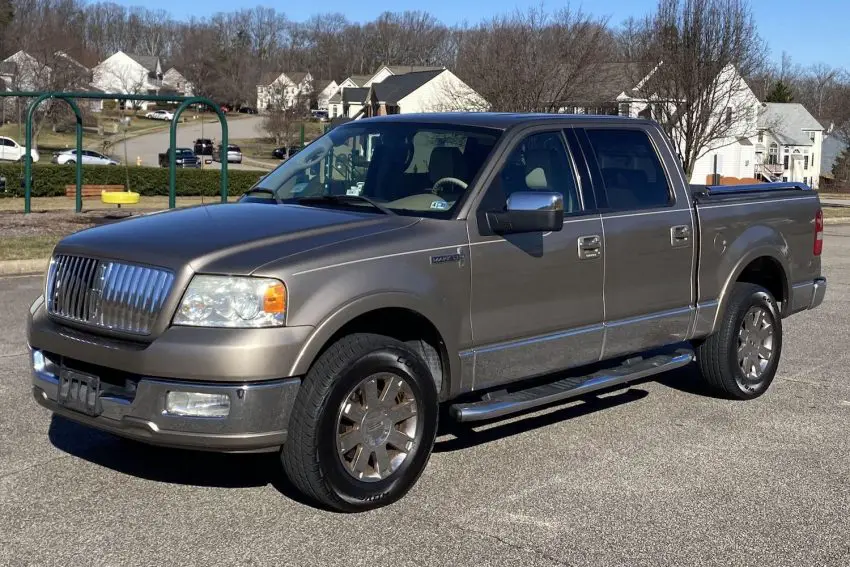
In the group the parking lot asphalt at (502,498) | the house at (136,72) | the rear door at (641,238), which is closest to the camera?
the parking lot asphalt at (502,498)

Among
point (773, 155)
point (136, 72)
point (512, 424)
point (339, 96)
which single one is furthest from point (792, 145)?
point (512, 424)

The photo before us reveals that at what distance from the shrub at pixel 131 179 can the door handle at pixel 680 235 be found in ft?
92.1

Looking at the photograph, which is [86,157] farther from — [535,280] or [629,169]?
[535,280]

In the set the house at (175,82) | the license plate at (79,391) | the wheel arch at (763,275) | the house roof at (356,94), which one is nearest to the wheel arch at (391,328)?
the license plate at (79,391)

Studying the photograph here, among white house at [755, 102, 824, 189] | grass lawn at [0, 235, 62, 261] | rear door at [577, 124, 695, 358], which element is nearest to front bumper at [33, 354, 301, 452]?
rear door at [577, 124, 695, 358]

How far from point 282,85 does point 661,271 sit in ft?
237

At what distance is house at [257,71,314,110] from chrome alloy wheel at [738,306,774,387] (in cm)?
6593

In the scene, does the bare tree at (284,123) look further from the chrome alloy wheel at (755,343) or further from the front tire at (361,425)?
the front tire at (361,425)

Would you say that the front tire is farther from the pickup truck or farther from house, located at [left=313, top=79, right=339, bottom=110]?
house, located at [left=313, top=79, right=339, bottom=110]

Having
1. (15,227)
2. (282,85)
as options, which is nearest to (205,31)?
(282,85)

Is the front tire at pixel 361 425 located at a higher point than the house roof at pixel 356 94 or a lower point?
lower

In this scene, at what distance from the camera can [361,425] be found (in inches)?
192

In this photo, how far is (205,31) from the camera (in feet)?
411

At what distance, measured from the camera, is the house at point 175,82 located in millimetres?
108925
